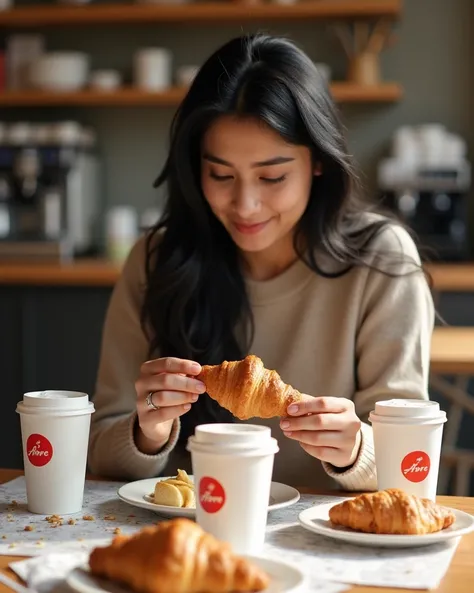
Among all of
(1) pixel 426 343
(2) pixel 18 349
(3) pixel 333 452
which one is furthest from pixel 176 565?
(2) pixel 18 349

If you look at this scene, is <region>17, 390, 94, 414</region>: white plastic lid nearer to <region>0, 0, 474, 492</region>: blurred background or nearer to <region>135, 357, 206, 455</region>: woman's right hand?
<region>135, 357, 206, 455</region>: woman's right hand

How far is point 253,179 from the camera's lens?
5.68ft

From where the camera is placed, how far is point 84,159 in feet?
14.0

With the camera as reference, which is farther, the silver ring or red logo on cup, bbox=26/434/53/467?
the silver ring

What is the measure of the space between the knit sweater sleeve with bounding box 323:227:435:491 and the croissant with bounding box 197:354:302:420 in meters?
0.33

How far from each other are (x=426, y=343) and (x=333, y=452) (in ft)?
1.48

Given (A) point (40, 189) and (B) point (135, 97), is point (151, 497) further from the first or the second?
(B) point (135, 97)

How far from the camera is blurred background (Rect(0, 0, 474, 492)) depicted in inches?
151

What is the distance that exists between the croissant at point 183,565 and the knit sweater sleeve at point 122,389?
0.67m

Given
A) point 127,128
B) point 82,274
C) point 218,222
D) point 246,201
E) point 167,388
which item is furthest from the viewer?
point 127,128

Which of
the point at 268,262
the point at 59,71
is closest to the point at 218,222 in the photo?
the point at 268,262

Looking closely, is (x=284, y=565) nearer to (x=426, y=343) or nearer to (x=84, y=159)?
(x=426, y=343)

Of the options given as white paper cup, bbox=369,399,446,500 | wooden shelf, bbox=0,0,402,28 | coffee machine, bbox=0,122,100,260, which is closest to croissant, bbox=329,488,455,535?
white paper cup, bbox=369,399,446,500

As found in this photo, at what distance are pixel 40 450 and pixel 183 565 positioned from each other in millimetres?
493
